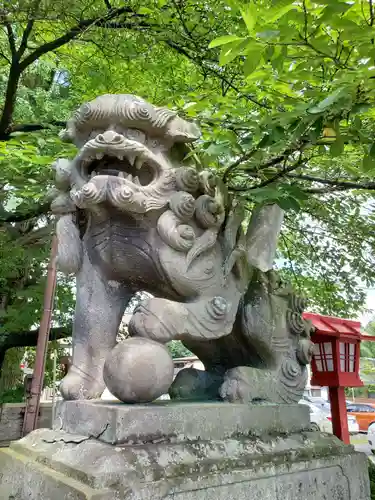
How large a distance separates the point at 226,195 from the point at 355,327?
2298mm

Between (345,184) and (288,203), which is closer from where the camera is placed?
(288,203)

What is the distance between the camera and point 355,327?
12.4ft

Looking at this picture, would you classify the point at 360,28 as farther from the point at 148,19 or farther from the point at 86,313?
the point at 148,19

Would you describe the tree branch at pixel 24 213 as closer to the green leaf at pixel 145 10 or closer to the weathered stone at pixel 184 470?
the green leaf at pixel 145 10

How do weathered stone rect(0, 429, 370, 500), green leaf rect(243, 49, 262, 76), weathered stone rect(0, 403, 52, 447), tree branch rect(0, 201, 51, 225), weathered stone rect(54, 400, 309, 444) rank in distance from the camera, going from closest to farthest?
weathered stone rect(0, 429, 370, 500)
weathered stone rect(54, 400, 309, 444)
green leaf rect(243, 49, 262, 76)
tree branch rect(0, 201, 51, 225)
weathered stone rect(0, 403, 52, 447)

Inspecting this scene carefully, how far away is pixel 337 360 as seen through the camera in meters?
3.62

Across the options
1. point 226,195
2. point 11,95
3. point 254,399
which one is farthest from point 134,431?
point 11,95

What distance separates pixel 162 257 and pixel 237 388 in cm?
63

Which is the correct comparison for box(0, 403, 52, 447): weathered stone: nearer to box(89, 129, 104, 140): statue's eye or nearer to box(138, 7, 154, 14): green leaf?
box(138, 7, 154, 14): green leaf

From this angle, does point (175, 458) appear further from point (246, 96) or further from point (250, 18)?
point (246, 96)

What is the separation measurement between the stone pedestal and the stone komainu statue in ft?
0.56

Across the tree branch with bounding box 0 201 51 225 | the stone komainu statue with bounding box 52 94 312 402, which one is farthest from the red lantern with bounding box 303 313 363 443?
the tree branch with bounding box 0 201 51 225

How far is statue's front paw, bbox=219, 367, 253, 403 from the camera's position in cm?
181

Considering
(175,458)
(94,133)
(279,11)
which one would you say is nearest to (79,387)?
(175,458)
